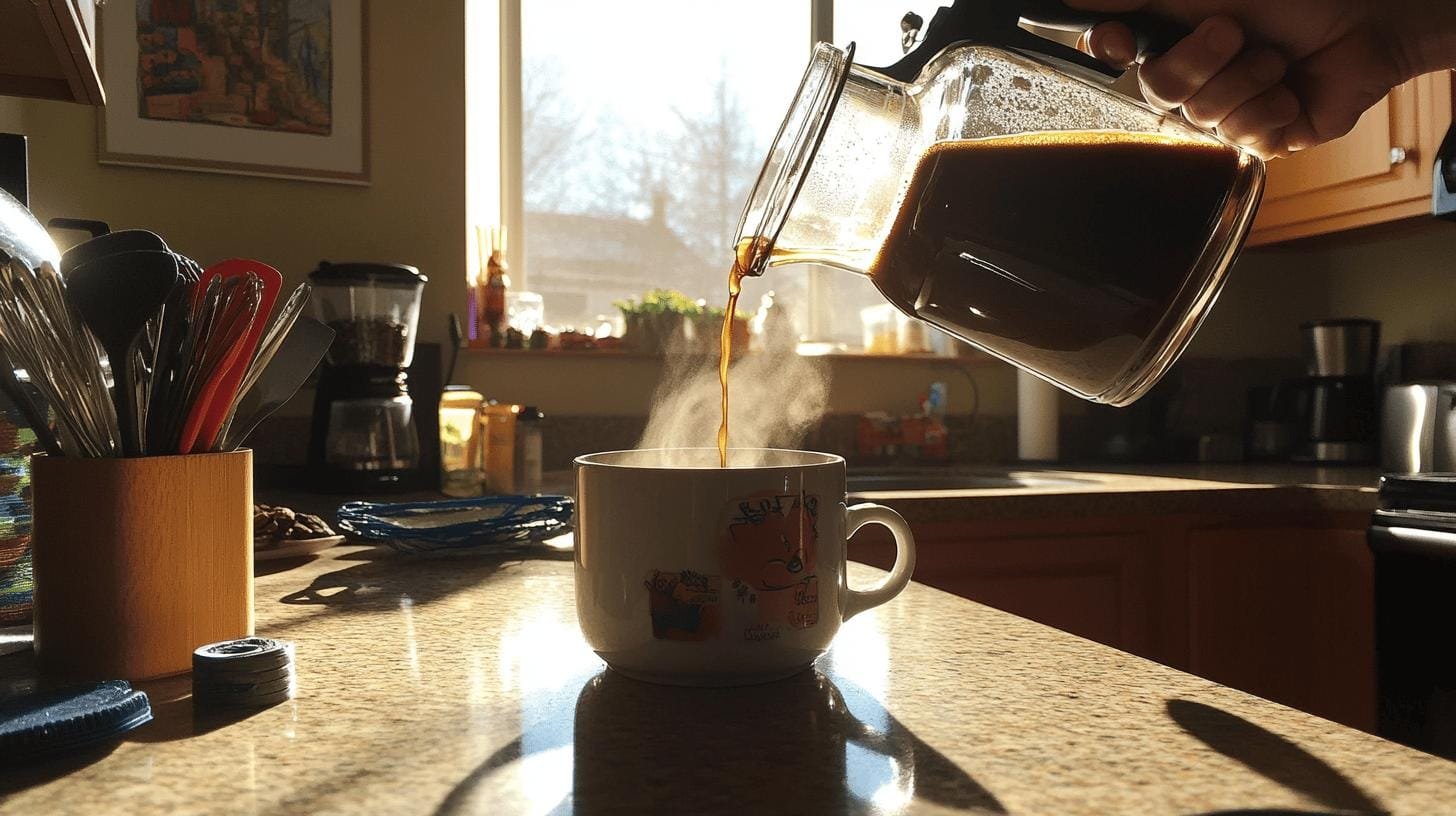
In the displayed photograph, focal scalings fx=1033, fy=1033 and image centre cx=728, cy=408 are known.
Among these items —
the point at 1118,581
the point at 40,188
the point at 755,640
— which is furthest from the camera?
the point at 40,188

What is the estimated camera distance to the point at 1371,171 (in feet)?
A: 6.89

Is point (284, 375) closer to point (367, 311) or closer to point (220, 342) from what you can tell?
point (220, 342)

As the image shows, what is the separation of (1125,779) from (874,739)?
4.1 inches

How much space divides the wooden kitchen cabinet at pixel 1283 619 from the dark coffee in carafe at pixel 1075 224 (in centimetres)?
128

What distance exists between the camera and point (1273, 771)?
414 millimetres

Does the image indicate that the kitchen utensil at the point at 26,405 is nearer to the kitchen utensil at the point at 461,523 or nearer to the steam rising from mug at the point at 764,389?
the kitchen utensil at the point at 461,523

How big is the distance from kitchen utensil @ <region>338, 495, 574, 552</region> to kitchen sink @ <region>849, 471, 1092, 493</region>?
105cm

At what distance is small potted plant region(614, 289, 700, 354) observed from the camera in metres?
2.33

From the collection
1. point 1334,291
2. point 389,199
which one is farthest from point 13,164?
point 1334,291

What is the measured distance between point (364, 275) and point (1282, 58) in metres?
1.41

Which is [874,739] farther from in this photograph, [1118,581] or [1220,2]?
[1118,581]

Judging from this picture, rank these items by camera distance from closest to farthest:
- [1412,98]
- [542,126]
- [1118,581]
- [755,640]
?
[755,640]
[1118,581]
[1412,98]
[542,126]

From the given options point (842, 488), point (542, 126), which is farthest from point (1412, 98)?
point (842, 488)

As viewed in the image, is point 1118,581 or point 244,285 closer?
point 244,285
